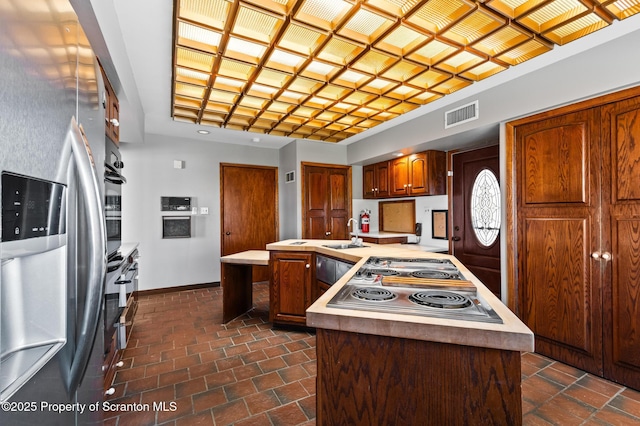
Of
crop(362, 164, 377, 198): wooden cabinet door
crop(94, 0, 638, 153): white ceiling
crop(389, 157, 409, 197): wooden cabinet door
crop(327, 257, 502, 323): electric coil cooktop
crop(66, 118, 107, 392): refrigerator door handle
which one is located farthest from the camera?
crop(362, 164, 377, 198): wooden cabinet door

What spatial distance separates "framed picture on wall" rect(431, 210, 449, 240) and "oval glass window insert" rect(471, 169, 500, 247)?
0.50 m

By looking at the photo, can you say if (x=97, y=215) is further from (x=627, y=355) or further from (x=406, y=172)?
(x=406, y=172)

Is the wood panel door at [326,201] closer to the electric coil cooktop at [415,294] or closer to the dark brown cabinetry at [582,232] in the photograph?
the dark brown cabinetry at [582,232]

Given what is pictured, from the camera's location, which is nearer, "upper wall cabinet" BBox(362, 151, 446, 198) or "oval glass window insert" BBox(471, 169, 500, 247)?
"oval glass window insert" BBox(471, 169, 500, 247)

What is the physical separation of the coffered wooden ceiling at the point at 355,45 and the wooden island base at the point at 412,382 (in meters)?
1.95

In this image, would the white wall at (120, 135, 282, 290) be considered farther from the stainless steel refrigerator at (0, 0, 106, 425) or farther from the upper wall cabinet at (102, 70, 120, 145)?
the stainless steel refrigerator at (0, 0, 106, 425)

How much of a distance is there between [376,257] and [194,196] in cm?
368

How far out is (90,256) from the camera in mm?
763

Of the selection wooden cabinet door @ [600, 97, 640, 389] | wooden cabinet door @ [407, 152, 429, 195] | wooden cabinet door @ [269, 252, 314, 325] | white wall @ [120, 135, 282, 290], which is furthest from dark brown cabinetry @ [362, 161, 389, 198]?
wooden cabinet door @ [600, 97, 640, 389]

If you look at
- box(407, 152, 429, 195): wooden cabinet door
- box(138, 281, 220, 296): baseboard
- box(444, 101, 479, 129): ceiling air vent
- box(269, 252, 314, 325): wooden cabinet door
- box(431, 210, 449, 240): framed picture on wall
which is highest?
box(444, 101, 479, 129): ceiling air vent

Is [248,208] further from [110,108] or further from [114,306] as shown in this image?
[114,306]

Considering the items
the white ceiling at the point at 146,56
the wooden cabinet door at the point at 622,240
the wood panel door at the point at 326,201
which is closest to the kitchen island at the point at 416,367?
the wooden cabinet door at the point at 622,240

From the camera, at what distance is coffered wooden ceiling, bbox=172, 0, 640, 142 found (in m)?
1.94

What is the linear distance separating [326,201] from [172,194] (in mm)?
2547
